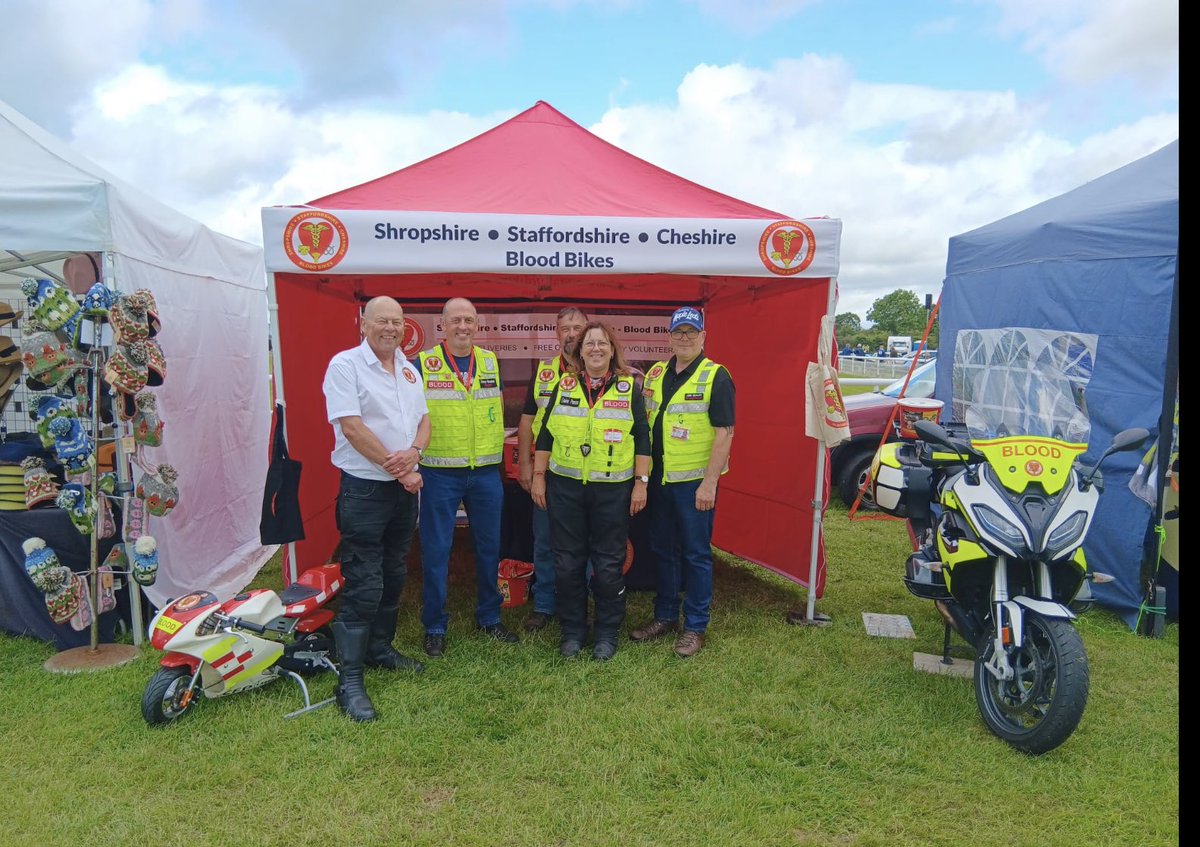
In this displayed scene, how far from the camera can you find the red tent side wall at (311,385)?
379 centimetres

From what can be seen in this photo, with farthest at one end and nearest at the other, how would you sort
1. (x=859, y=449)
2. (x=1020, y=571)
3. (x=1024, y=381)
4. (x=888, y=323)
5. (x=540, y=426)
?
(x=888, y=323) → (x=859, y=449) → (x=1024, y=381) → (x=540, y=426) → (x=1020, y=571)

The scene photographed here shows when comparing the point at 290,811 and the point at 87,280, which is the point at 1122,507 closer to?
the point at 290,811

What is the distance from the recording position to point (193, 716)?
300 cm

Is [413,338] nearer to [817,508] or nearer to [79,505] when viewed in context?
[79,505]

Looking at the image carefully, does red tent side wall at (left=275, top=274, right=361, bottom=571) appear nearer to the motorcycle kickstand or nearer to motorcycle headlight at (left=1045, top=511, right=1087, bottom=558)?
the motorcycle kickstand

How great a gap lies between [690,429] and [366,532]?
5.15ft

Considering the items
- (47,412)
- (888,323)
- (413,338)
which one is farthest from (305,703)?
(888,323)

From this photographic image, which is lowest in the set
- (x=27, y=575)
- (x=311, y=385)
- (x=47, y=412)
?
(x=27, y=575)

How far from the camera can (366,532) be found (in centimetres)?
308

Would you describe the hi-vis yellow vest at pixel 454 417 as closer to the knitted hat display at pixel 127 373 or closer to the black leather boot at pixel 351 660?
the black leather boot at pixel 351 660

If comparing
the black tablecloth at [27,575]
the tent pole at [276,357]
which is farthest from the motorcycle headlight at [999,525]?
the black tablecloth at [27,575]

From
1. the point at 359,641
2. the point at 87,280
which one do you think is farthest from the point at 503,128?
the point at 359,641

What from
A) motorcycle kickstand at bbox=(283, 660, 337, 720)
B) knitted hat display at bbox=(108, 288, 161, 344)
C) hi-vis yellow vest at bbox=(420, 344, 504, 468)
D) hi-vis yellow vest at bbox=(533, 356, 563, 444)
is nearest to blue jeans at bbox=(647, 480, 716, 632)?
hi-vis yellow vest at bbox=(533, 356, 563, 444)

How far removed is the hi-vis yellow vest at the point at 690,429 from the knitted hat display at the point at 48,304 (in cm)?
280
